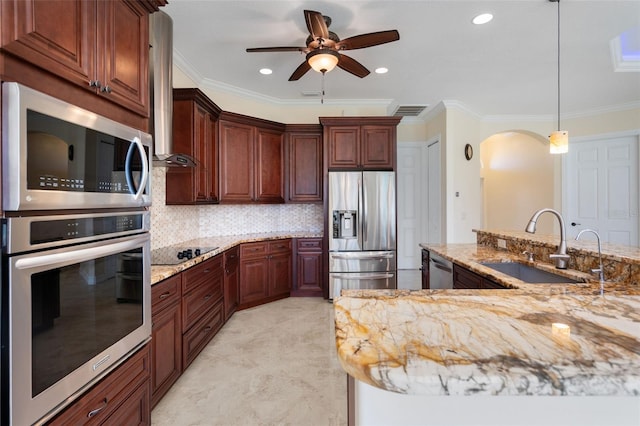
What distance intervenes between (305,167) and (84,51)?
3332mm

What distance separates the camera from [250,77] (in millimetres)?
3932

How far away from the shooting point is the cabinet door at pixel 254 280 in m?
3.72

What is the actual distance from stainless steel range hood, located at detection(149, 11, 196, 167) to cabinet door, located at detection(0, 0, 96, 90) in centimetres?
108

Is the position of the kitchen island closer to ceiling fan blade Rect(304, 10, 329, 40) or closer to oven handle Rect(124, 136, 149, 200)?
oven handle Rect(124, 136, 149, 200)

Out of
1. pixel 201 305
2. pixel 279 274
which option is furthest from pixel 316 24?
pixel 279 274

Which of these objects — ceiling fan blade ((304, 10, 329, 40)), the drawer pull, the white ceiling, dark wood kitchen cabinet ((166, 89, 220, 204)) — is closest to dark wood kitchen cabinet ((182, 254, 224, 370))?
dark wood kitchen cabinet ((166, 89, 220, 204))

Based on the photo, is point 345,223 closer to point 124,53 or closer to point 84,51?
point 124,53

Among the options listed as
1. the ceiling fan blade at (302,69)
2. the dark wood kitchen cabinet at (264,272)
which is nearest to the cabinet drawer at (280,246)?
the dark wood kitchen cabinet at (264,272)

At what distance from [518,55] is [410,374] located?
→ 13.0ft

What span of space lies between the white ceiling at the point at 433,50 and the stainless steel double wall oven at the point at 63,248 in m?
1.95

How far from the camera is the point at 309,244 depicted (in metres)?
4.23

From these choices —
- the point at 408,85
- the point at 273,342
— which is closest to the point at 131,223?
the point at 273,342

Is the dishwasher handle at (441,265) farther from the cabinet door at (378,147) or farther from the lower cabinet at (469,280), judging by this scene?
the cabinet door at (378,147)

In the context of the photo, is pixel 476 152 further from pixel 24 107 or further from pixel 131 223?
pixel 24 107
